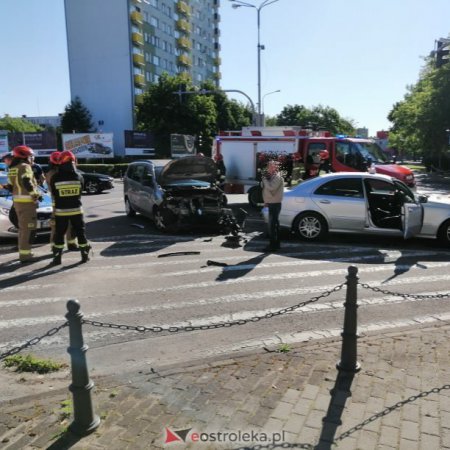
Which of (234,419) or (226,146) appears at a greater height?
(226,146)

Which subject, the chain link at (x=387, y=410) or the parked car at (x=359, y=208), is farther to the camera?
the parked car at (x=359, y=208)

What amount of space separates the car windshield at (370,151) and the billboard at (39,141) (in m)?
34.4

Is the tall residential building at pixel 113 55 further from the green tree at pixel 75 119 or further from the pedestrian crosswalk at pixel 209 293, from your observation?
the pedestrian crosswalk at pixel 209 293

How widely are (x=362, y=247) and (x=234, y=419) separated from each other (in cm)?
710

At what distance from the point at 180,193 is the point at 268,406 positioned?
811 cm

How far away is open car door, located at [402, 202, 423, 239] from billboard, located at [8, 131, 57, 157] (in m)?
41.1

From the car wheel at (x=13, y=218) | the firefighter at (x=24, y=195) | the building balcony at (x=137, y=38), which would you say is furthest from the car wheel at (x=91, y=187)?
the building balcony at (x=137, y=38)

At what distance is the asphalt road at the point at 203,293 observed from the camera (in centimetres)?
490

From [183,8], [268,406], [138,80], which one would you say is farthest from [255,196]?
[183,8]

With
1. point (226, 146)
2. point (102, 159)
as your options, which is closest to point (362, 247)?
point (226, 146)

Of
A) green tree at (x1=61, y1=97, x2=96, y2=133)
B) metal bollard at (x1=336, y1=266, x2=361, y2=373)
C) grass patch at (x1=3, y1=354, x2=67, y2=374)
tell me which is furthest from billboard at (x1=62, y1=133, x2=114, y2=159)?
metal bollard at (x1=336, y1=266, x2=361, y2=373)

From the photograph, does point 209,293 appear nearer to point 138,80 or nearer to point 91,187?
point 91,187

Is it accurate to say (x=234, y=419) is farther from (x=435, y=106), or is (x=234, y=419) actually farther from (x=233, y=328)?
(x=435, y=106)

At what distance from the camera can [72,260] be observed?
8.66 meters
